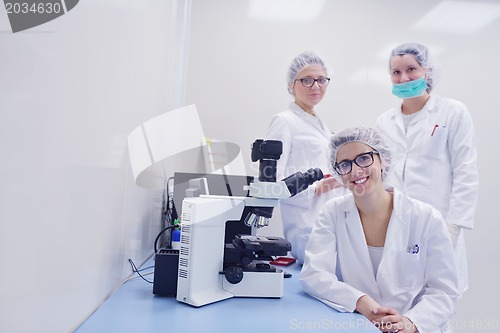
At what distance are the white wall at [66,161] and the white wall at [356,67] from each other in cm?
135

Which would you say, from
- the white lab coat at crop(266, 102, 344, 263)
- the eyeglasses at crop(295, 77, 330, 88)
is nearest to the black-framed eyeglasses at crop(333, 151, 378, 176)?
the white lab coat at crop(266, 102, 344, 263)

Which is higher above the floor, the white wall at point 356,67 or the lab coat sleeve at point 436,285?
the white wall at point 356,67

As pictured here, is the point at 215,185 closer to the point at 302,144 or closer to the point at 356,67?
the point at 302,144

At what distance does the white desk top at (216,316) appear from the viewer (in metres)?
0.83

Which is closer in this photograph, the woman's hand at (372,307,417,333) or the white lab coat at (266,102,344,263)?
the woman's hand at (372,307,417,333)

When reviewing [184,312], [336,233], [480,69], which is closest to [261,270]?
[184,312]

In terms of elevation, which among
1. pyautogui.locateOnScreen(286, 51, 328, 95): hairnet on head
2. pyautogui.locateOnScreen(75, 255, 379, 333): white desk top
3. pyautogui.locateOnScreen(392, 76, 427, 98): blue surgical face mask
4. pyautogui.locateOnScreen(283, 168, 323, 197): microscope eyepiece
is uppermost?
pyautogui.locateOnScreen(286, 51, 328, 95): hairnet on head

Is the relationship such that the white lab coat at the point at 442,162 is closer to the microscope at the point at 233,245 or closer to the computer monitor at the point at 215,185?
the computer monitor at the point at 215,185

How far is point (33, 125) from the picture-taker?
57cm

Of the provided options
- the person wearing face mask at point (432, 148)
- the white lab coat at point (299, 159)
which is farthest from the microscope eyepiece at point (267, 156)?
the person wearing face mask at point (432, 148)

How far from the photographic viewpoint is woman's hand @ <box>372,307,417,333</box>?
109cm

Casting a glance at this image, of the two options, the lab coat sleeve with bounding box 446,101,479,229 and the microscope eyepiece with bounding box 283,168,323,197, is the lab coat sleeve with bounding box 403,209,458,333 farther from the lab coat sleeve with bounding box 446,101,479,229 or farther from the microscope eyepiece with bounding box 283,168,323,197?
the lab coat sleeve with bounding box 446,101,479,229

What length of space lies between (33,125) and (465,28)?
121 inches

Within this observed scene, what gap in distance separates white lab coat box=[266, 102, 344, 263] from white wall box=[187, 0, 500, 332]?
666mm
